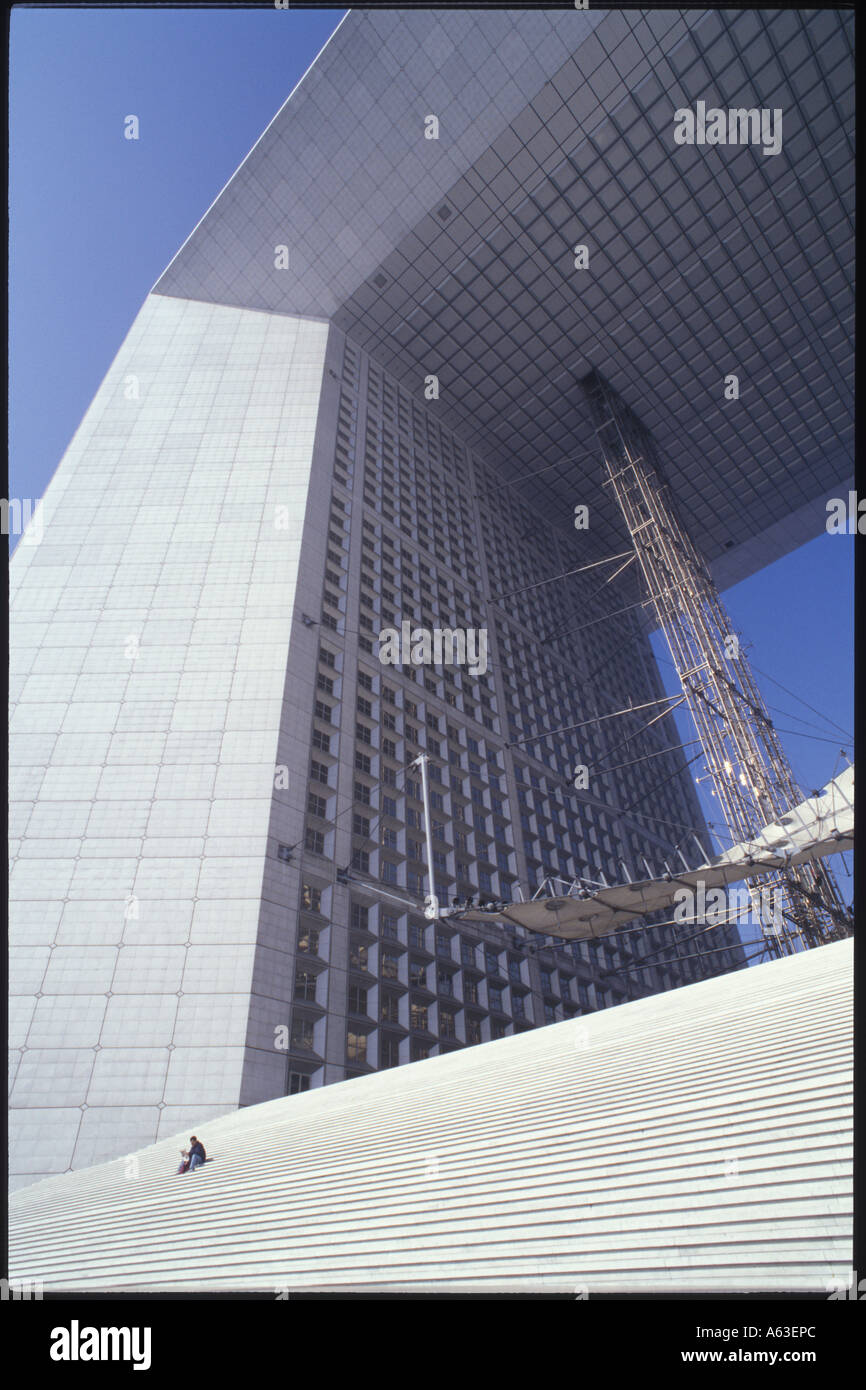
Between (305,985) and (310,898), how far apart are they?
264 centimetres

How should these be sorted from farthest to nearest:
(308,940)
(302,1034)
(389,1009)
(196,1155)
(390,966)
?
(390,966) → (389,1009) → (308,940) → (302,1034) → (196,1155)

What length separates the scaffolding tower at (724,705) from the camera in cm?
3066

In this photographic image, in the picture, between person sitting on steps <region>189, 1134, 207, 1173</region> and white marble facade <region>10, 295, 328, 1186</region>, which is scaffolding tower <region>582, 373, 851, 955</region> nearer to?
white marble facade <region>10, 295, 328, 1186</region>

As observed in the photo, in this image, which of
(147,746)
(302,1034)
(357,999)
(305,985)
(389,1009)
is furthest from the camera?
(147,746)

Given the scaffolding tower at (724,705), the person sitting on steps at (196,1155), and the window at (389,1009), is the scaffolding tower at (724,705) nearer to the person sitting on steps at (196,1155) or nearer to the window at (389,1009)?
the window at (389,1009)

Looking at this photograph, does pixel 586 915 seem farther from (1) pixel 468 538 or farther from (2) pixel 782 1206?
(1) pixel 468 538

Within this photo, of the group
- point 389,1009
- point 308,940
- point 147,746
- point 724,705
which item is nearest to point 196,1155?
point 308,940

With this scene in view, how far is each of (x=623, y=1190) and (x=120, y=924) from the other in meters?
18.4

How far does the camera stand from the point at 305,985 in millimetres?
22703

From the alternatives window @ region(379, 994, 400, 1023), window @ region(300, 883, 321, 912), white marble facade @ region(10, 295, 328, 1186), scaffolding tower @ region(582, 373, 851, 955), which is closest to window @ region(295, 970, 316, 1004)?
white marble facade @ region(10, 295, 328, 1186)

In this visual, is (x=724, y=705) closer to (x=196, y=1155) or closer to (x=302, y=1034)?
(x=302, y=1034)

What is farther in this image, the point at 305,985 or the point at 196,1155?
the point at 305,985

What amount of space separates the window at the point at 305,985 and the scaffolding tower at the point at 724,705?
16655 millimetres

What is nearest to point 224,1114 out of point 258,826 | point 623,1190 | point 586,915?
point 258,826
